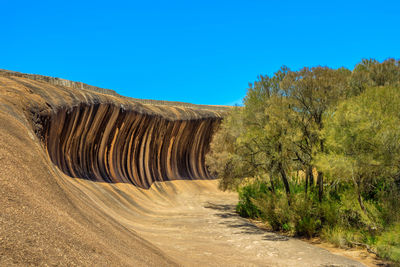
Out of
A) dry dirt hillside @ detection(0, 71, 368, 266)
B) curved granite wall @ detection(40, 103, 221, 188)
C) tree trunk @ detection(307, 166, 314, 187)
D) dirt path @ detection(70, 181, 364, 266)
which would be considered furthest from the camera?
curved granite wall @ detection(40, 103, 221, 188)

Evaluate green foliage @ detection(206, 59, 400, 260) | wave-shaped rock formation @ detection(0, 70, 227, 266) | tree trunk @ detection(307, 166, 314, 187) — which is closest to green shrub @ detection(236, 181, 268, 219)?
green foliage @ detection(206, 59, 400, 260)

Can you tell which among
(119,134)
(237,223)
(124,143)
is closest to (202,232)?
(237,223)

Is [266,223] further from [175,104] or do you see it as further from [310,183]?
[175,104]

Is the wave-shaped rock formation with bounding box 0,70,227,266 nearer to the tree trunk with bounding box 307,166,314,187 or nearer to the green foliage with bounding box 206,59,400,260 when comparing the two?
the green foliage with bounding box 206,59,400,260

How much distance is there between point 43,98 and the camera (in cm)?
1284

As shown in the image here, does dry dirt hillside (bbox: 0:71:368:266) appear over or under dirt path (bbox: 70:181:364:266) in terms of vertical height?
over

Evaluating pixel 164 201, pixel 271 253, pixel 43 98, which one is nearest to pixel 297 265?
pixel 271 253

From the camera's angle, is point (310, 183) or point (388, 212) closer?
point (388, 212)

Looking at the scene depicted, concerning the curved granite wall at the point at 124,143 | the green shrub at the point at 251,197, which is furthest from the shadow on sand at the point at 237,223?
the curved granite wall at the point at 124,143

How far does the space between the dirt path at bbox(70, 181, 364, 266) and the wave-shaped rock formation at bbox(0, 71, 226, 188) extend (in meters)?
1.45

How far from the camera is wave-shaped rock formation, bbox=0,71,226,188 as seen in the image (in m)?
14.2

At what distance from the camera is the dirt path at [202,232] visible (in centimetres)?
953

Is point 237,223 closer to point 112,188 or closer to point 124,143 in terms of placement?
point 112,188

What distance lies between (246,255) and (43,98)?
9.15m
